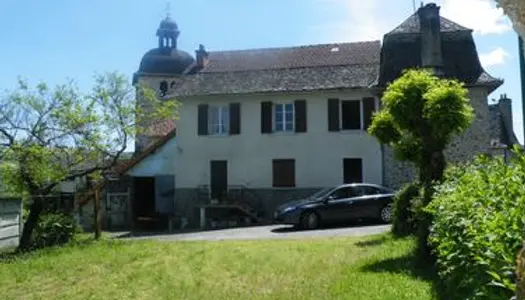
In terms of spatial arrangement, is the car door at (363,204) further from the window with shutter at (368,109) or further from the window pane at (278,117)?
the window pane at (278,117)

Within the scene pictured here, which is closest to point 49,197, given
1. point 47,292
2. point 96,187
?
point 96,187

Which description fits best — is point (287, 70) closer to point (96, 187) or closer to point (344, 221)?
point (344, 221)

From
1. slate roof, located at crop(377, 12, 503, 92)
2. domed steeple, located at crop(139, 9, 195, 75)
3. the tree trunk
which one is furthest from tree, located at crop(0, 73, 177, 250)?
domed steeple, located at crop(139, 9, 195, 75)

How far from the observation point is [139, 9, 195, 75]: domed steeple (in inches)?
2115

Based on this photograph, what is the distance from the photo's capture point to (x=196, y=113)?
30031 millimetres

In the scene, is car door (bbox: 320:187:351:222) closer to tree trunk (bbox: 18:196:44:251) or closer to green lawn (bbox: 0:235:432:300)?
green lawn (bbox: 0:235:432:300)

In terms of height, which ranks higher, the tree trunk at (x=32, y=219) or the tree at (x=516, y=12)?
the tree at (x=516, y=12)

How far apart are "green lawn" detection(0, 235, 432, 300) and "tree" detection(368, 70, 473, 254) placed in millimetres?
1631

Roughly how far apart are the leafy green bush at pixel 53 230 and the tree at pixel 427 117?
11342 mm

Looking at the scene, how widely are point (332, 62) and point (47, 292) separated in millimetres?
22691

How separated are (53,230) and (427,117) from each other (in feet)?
41.1

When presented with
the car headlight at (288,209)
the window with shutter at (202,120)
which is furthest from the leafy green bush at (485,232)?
the window with shutter at (202,120)

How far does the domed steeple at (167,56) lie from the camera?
53719 millimetres

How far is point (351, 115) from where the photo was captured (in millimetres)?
27953
